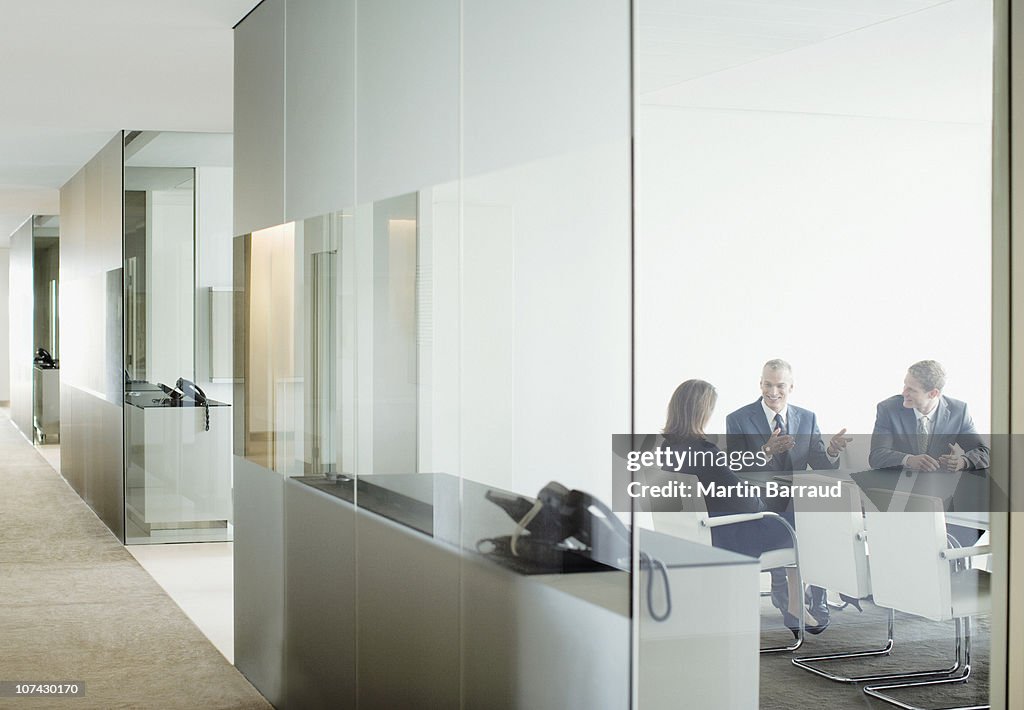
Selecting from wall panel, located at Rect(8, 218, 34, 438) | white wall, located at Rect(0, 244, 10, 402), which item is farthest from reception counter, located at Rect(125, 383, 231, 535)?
white wall, located at Rect(0, 244, 10, 402)

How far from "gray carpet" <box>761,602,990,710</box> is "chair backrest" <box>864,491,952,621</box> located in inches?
1.1

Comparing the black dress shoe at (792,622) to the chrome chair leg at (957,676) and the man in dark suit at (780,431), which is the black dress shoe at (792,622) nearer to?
the chrome chair leg at (957,676)

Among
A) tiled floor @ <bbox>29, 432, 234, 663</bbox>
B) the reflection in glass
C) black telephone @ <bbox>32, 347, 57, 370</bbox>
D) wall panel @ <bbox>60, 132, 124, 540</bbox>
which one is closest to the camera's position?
the reflection in glass

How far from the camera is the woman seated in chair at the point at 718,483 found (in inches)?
85.9

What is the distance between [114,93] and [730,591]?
213 inches

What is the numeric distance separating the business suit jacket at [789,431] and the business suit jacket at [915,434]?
89mm

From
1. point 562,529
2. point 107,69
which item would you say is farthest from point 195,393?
point 562,529

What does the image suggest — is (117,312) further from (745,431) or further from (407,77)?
(745,431)

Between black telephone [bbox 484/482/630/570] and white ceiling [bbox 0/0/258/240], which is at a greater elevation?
white ceiling [bbox 0/0/258/240]

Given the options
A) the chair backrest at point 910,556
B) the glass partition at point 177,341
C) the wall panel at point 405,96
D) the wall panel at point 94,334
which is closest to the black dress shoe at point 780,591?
the chair backrest at point 910,556

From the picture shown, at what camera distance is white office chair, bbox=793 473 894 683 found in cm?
214

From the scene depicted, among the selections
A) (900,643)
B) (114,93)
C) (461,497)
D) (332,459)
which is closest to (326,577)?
(332,459)

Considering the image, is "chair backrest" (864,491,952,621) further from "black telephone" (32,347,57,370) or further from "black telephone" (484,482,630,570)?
"black telephone" (32,347,57,370)

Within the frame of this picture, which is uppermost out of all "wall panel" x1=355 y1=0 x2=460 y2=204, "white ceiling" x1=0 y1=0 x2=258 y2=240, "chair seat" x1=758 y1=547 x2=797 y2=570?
"white ceiling" x1=0 y1=0 x2=258 y2=240
